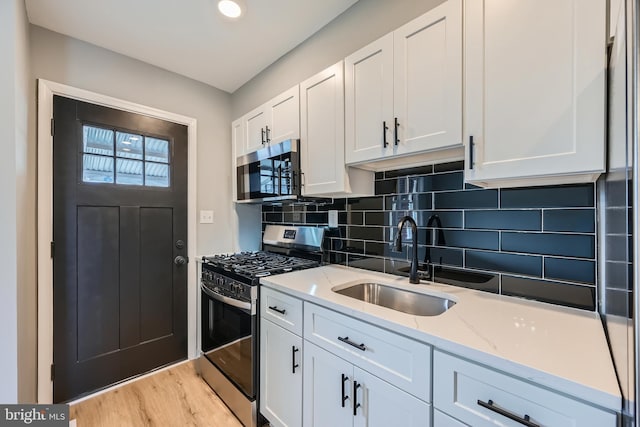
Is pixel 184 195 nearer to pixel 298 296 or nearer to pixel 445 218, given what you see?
pixel 298 296

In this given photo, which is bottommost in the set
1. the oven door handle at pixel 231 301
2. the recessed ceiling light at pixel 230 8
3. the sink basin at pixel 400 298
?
the oven door handle at pixel 231 301

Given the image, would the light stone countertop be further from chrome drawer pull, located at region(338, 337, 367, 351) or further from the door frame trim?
the door frame trim

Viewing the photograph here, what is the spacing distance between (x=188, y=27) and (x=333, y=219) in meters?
1.64

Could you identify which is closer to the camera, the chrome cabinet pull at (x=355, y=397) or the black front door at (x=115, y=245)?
the chrome cabinet pull at (x=355, y=397)

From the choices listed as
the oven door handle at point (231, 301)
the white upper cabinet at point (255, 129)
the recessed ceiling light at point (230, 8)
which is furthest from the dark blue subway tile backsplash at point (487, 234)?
the recessed ceiling light at point (230, 8)

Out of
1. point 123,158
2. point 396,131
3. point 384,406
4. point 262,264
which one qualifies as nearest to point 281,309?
point 262,264

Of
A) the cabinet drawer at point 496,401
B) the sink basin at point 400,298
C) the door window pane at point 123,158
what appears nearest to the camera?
the cabinet drawer at point 496,401

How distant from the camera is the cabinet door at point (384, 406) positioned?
2.92 feet

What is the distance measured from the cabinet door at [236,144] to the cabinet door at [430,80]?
→ 4.87 feet

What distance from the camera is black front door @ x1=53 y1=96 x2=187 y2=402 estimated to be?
6.00 feet

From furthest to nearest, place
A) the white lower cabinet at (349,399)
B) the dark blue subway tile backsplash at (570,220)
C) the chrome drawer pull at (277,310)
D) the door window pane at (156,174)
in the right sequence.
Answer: the door window pane at (156,174)
the chrome drawer pull at (277,310)
the dark blue subway tile backsplash at (570,220)
the white lower cabinet at (349,399)

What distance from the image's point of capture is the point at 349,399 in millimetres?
1111

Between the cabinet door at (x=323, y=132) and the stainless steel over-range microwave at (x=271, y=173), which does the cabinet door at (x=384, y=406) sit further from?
Result: the stainless steel over-range microwave at (x=271, y=173)

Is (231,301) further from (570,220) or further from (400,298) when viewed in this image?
(570,220)
